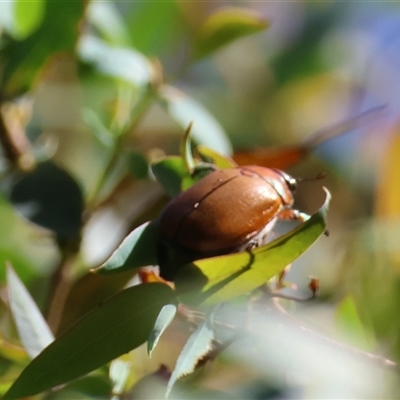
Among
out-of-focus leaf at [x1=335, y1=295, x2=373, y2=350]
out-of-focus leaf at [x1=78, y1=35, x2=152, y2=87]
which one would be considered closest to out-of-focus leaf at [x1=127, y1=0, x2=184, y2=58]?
out-of-focus leaf at [x1=78, y1=35, x2=152, y2=87]

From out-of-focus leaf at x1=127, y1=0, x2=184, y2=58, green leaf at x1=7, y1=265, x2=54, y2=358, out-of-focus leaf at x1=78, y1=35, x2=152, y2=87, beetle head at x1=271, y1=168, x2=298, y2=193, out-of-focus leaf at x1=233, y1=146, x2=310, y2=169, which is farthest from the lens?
out-of-focus leaf at x1=127, y1=0, x2=184, y2=58

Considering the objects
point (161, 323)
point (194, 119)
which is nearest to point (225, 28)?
point (194, 119)

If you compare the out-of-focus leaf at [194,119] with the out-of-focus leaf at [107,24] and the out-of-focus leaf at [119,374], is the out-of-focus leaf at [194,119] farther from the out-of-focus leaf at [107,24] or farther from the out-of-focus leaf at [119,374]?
the out-of-focus leaf at [119,374]

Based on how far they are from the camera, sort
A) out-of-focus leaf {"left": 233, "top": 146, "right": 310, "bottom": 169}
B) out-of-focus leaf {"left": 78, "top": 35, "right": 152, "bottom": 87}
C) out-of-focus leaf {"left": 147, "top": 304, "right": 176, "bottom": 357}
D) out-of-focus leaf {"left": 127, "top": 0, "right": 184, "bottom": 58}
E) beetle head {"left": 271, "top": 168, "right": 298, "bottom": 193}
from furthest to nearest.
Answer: out-of-focus leaf {"left": 127, "top": 0, "right": 184, "bottom": 58} < out-of-focus leaf {"left": 78, "top": 35, "right": 152, "bottom": 87} < out-of-focus leaf {"left": 233, "top": 146, "right": 310, "bottom": 169} < beetle head {"left": 271, "top": 168, "right": 298, "bottom": 193} < out-of-focus leaf {"left": 147, "top": 304, "right": 176, "bottom": 357}

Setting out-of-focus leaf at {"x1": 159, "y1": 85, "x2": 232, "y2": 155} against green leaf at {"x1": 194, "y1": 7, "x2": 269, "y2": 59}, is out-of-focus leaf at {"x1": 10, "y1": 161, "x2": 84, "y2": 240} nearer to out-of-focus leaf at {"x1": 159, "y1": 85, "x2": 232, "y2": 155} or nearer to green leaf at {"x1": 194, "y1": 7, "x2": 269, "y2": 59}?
out-of-focus leaf at {"x1": 159, "y1": 85, "x2": 232, "y2": 155}

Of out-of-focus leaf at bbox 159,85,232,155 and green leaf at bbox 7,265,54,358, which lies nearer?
green leaf at bbox 7,265,54,358

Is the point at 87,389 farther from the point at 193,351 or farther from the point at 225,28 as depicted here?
Result: the point at 225,28
